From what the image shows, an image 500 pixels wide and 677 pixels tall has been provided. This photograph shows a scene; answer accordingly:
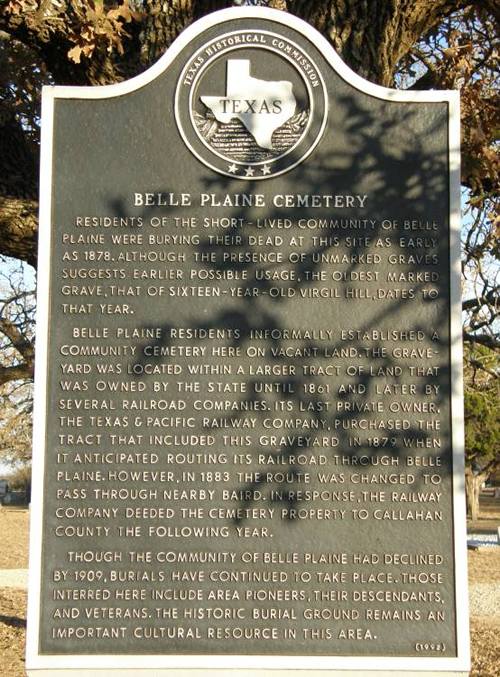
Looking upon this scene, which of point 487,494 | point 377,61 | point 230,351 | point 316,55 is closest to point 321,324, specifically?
point 230,351

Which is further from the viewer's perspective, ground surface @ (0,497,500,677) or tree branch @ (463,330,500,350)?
tree branch @ (463,330,500,350)

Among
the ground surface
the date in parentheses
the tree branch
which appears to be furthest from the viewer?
the tree branch

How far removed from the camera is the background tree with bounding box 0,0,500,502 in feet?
19.4

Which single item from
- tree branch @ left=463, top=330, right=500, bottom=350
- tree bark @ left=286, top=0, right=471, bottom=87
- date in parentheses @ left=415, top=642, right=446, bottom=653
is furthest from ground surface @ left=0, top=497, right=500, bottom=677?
tree bark @ left=286, top=0, right=471, bottom=87

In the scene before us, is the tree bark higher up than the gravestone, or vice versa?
the tree bark

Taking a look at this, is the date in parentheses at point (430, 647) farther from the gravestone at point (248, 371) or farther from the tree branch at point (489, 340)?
the tree branch at point (489, 340)

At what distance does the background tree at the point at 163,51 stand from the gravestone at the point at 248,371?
1.28 meters

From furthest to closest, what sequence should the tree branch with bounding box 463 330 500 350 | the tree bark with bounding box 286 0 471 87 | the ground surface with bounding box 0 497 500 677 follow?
the tree branch with bounding box 463 330 500 350 → the ground surface with bounding box 0 497 500 677 → the tree bark with bounding box 286 0 471 87

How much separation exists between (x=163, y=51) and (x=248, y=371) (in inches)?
115

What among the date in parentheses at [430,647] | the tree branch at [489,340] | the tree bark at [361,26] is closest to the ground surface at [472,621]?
the tree branch at [489,340]

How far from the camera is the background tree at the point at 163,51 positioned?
5914 mm

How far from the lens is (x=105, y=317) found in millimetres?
4680

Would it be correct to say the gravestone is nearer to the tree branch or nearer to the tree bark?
the tree bark

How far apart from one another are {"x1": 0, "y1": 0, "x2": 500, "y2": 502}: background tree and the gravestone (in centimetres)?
Answer: 128
